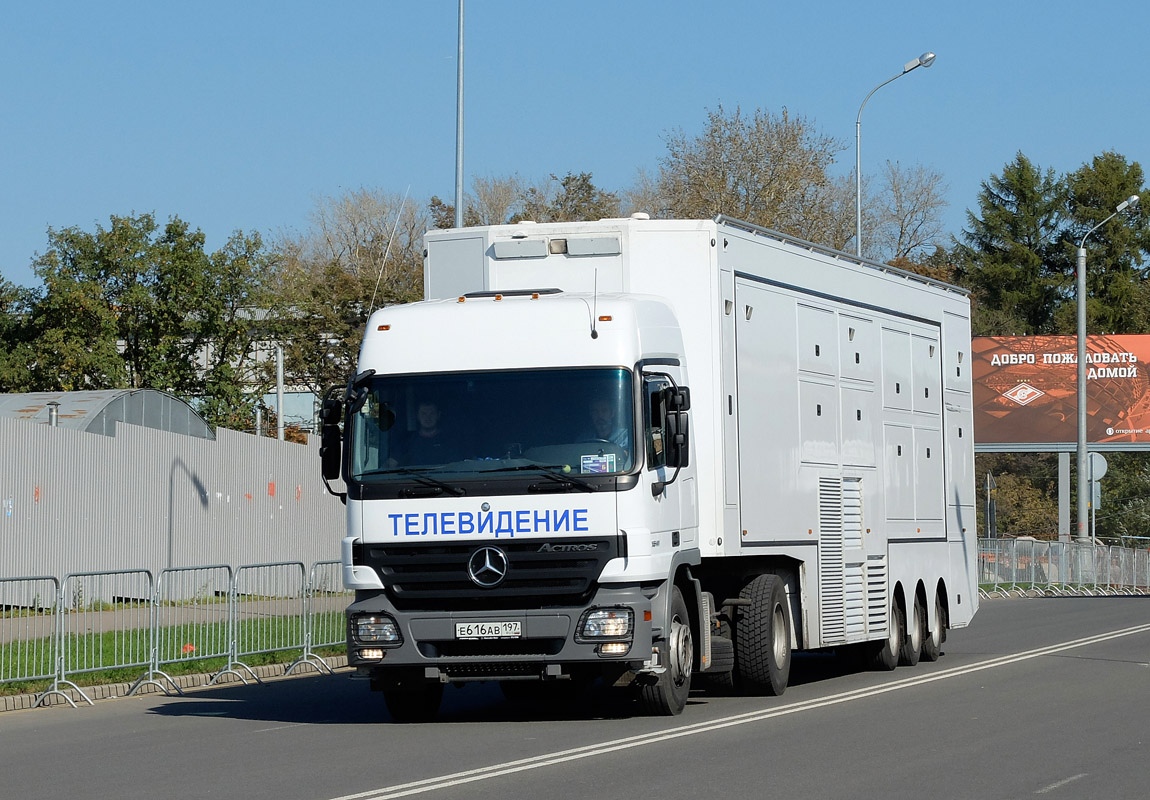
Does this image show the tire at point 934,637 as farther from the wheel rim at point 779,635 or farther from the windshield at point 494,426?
the windshield at point 494,426

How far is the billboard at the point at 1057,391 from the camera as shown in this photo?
181 ft

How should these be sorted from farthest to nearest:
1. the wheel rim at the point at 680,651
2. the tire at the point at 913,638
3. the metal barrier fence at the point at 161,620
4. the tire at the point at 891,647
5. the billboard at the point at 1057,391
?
1. the billboard at the point at 1057,391
2. the tire at the point at 913,638
3. the tire at the point at 891,647
4. the metal barrier fence at the point at 161,620
5. the wheel rim at the point at 680,651

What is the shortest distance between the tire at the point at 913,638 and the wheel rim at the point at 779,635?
12.1 ft

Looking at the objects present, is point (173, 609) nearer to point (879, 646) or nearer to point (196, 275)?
point (879, 646)

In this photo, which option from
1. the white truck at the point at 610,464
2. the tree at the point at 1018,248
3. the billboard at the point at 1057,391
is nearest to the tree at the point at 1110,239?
the tree at the point at 1018,248

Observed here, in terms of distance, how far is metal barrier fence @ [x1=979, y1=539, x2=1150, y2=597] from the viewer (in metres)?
41.9

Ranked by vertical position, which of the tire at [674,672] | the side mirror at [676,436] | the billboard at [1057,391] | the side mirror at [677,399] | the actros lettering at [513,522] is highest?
the billboard at [1057,391]

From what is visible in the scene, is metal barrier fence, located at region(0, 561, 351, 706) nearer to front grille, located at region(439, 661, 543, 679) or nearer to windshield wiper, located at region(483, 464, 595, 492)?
front grille, located at region(439, 661, 543, 679)

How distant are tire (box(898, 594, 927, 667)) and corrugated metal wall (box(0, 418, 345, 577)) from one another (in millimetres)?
9964

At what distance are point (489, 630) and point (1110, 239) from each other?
77452 mm

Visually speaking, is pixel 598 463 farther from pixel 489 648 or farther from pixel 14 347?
pixel 14 347

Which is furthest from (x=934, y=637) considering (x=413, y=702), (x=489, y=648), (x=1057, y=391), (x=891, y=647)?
(x=1057, y=391)

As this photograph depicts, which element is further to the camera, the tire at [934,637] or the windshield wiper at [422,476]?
the tire at [934,637]

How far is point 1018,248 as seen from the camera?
82.2 metres
